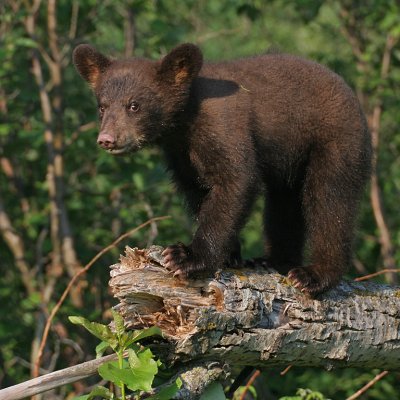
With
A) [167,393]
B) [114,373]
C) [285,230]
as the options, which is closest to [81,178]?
[285,230]

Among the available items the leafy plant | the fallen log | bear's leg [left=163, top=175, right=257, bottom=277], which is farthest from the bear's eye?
the leafy plant

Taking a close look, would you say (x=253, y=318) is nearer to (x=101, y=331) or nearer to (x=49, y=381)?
(x=101, y=331)

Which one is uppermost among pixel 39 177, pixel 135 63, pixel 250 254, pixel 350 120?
pixel 135 63

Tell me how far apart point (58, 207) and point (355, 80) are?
406 centimetres

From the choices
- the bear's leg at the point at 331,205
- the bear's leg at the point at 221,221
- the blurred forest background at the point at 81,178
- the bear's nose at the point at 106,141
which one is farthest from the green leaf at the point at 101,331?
the blurred forest background at the point at 81,178

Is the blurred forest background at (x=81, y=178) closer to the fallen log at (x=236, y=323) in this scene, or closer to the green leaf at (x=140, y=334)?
the fallen log at (x=236, y=323)

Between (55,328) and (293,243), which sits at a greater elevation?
(293,243)

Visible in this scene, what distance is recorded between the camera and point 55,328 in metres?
9.42

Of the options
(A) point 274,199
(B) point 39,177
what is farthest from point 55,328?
(A) point 274,199

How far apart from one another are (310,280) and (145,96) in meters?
1.80

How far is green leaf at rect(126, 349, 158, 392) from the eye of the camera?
432 centimetres

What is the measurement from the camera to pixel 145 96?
21.1 feet

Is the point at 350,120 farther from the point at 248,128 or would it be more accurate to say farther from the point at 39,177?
the point at 39,177

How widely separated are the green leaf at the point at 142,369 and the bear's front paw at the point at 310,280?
1.39m
